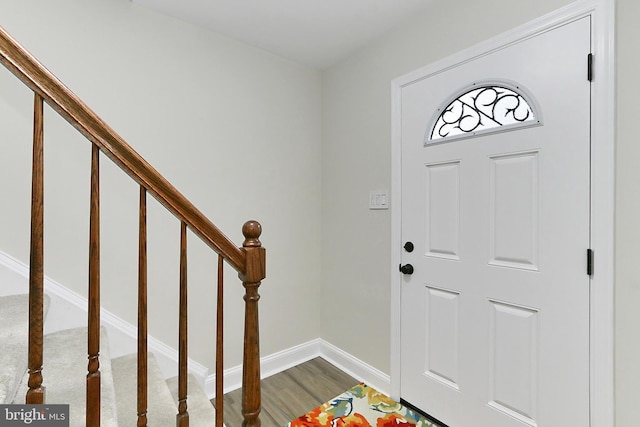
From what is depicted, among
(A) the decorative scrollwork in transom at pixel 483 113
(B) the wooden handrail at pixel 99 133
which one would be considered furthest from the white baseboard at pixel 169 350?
(A) the decorative scrollwork in transom at pixel 483 113

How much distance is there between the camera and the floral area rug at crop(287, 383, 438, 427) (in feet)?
5.80

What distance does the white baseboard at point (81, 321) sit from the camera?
1.56 m

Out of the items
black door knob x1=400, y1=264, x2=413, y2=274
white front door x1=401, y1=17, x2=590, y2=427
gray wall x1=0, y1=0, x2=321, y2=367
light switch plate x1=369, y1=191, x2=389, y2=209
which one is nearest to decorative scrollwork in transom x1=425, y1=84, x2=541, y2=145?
white front door x1=401, y1=17, x2=590, y2=427

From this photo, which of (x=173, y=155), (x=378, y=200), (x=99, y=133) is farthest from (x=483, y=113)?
(x=173, y=155)

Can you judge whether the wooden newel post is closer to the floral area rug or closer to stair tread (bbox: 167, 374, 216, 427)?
stair tread (bbox: 167, 374, 216, 427)

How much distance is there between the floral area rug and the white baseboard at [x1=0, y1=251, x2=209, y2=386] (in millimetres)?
829

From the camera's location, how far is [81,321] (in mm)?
1646

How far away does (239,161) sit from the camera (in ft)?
7.11

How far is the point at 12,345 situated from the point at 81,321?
657 millimetres

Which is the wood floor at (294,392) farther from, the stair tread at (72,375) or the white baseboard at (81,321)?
the stair tread at (72,375)

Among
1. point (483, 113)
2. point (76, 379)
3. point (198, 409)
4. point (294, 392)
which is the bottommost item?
point (294, 392)

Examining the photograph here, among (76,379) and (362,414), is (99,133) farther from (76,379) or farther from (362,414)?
(362,414)

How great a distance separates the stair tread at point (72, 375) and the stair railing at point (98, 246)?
0.30 meters

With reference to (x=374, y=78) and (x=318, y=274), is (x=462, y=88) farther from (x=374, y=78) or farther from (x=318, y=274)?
(x=318, y=274)
